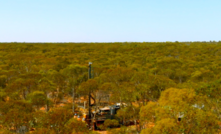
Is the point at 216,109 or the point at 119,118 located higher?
the point at 216,109

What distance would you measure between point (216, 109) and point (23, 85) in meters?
17.2

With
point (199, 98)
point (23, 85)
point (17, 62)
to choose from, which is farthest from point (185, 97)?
point (17, 62)

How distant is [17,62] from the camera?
3700cm

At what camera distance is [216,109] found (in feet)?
40.3

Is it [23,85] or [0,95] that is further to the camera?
[23,85]

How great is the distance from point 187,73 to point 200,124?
21421 mm

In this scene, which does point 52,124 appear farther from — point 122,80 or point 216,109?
point 122,80

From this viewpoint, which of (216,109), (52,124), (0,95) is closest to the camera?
(52,124)

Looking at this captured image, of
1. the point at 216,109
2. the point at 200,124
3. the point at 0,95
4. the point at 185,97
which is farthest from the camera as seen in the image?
the point at 0,95

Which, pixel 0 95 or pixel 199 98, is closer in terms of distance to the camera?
pixel 199 98

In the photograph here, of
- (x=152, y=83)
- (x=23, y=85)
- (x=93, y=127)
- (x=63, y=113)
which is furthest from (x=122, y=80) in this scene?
(x=63, y=113)

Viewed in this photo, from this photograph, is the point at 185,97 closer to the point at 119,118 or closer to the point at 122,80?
the point at 119,118

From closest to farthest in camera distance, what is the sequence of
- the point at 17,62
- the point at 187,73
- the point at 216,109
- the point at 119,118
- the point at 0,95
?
the point at 216,109 < the point at 0,95 < the point at 119,118 < the point at 187,73 < the point at 17,62

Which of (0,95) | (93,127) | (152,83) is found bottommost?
(93,127)
